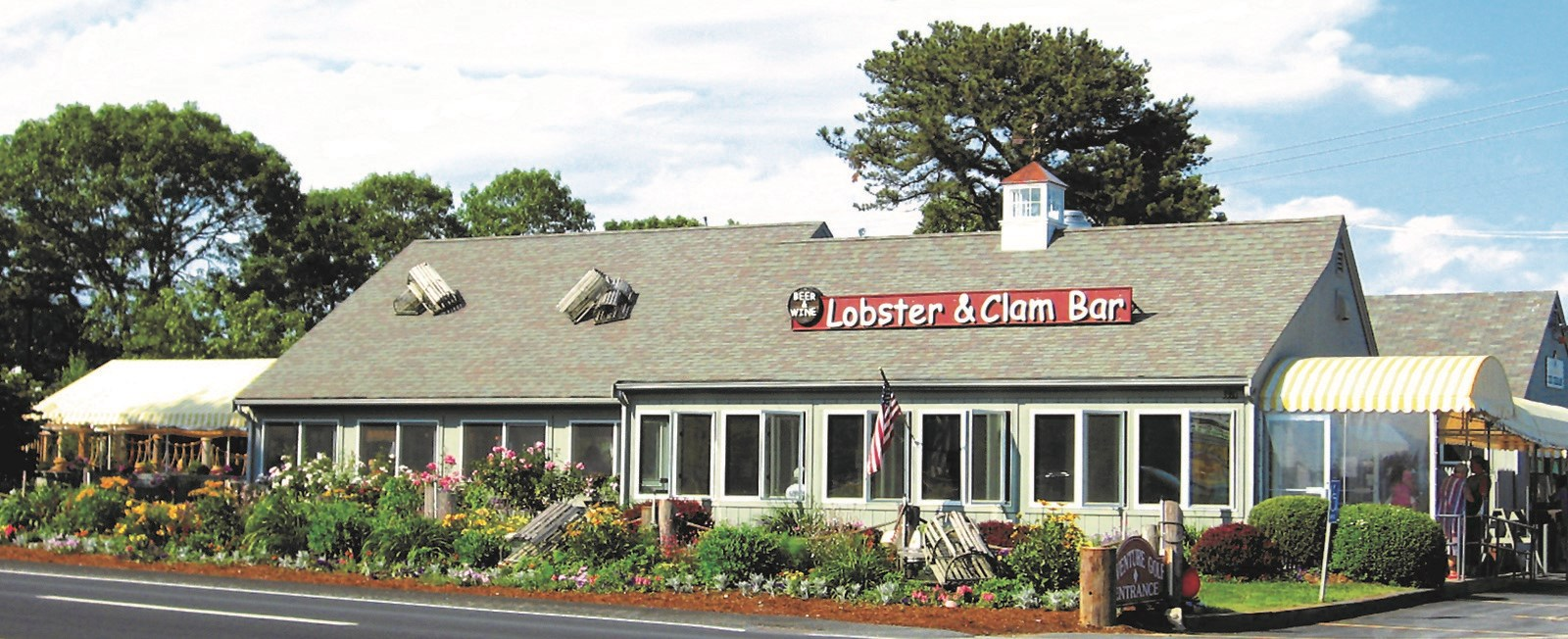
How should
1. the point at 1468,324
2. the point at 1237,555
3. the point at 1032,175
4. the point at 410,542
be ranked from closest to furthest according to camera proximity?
the point at 410,542
the point at 1237,555
the point at 1032,175
the point at 1468,324

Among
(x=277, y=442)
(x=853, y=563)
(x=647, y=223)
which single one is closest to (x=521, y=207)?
(x=647, y=223)

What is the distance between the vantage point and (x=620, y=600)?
73.5 ft

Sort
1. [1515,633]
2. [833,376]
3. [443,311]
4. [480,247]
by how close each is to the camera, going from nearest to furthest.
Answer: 1. [1515,633]
2. [833,376]
3. [443,311]
4. [480,247]

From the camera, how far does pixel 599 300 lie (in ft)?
125

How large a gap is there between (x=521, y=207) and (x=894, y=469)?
49.7 m

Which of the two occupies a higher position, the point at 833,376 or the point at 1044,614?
the point at 833,376

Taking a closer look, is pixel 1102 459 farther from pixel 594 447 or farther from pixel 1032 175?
pixel 594 447

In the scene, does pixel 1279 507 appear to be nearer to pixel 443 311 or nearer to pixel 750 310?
pixel 750 310

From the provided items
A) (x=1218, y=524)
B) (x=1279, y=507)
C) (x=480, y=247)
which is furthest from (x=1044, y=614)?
(x=480, y=247)

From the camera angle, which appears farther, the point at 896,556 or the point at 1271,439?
the point at 1271,439

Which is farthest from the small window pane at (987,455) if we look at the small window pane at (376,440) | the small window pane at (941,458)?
the small window pane at (376,440)

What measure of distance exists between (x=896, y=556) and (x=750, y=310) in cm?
1342

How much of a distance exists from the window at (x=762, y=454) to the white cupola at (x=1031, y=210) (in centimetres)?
607

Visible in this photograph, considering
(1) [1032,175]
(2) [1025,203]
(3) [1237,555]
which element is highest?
(1) [1032,175]
